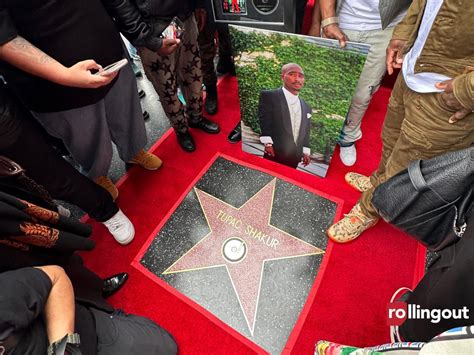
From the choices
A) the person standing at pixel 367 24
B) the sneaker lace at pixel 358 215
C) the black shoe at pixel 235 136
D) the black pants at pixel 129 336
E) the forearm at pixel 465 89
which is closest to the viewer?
the forearm at pixel 465 89

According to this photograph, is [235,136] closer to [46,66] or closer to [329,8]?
[329,8]

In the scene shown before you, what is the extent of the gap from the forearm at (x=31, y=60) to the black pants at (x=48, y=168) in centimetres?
17

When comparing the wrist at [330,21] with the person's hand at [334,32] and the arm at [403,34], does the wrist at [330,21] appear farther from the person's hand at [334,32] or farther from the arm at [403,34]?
the arm at [403,34]

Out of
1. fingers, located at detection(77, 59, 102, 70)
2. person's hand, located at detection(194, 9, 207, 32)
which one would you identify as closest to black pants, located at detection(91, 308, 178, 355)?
fingers, located at detection(77, 59, 102, 70)

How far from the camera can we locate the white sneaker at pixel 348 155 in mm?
2262

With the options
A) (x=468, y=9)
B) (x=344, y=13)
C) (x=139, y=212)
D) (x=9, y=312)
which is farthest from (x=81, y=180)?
(x=468, y=9)

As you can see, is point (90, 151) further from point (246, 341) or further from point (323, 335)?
point (323, 335)

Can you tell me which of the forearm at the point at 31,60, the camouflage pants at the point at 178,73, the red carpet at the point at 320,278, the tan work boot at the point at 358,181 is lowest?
the red carpet at the point at 320,278

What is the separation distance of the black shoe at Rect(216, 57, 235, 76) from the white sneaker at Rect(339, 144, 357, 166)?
52.2 inches

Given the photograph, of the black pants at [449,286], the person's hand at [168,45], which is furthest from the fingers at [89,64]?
the black pants at [449,286]

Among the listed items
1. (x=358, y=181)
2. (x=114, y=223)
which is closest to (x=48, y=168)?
(x=114, y=223)

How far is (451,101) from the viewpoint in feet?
3.67

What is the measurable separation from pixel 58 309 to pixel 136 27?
1.36 meters

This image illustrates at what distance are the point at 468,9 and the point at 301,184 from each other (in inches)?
54.0
